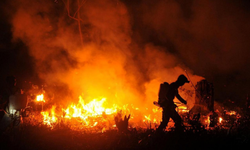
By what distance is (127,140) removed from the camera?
5613mm

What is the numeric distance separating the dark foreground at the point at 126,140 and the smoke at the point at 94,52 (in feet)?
17.9

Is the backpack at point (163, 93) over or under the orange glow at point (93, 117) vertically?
over

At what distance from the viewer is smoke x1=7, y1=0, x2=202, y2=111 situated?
11852 mm

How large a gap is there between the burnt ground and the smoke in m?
5.46

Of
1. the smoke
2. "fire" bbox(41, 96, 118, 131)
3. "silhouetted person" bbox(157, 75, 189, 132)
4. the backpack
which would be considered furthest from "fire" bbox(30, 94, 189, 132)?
the smoke

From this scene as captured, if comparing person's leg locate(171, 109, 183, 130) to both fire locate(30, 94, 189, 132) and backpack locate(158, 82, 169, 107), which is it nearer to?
backpack locate(158, 82, 169, 107)

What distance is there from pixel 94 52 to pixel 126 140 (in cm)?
744

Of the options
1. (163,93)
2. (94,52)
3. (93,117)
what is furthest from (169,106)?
(94,52)

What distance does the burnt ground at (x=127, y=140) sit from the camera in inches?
202

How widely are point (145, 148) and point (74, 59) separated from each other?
8.46 metres

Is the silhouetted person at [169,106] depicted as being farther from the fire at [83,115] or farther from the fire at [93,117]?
the fire at [83,115]

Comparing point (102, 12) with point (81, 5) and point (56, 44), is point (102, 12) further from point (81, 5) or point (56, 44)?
point (56, 44)

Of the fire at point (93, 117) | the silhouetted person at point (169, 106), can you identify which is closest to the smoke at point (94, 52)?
the fire at point (93, 117)

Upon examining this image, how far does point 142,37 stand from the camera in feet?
44.5
